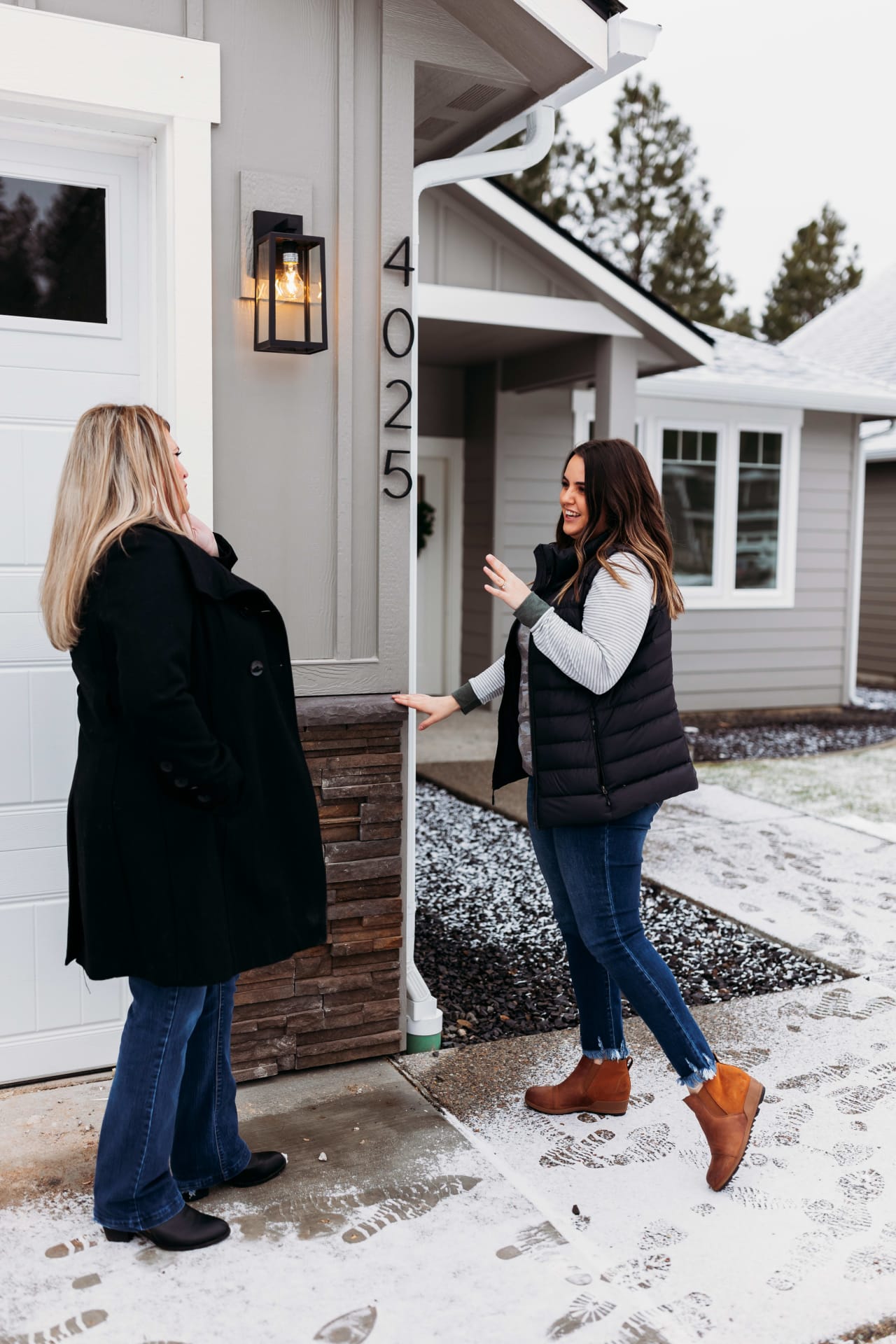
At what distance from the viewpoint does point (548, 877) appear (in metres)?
2.99

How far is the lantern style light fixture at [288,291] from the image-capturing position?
3.04 m

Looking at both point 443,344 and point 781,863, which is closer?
point 781,863

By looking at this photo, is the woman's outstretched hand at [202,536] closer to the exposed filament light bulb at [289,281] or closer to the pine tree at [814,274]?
the exposed filament light bulb at [289,281]

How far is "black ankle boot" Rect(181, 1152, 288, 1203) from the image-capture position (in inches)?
104

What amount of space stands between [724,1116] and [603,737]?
928mm

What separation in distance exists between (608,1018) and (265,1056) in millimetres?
955

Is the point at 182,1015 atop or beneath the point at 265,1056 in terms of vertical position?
atop

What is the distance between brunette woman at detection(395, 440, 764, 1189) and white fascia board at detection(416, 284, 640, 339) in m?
4.72

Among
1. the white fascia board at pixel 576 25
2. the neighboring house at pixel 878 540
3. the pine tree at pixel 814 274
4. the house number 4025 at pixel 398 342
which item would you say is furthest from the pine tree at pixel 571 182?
the house number 4025 at pixel 398 342

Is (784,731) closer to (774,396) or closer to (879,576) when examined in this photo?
(774,396)

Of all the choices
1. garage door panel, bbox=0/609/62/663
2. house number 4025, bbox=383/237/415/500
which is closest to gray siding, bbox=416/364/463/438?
house number 4025, bbox=383/237/415/500

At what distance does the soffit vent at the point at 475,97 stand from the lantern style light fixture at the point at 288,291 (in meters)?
0.83

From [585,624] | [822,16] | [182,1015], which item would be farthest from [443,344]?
[822,16]

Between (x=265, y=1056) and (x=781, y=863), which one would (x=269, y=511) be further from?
(x=781, y=863)
